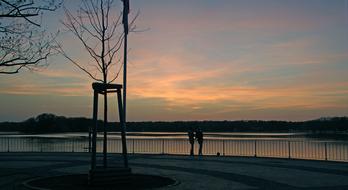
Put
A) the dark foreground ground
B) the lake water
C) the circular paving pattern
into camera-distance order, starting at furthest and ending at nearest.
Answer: the lake water, the dark foreground ground, the circular paving pattern

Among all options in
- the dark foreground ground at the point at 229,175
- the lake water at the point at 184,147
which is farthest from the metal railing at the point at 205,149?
the dark foreground ground at the point at 229,175

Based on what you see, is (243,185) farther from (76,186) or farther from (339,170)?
(339,170)

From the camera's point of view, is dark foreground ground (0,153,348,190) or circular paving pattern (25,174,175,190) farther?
dark foreground ground (0,153,348,190)

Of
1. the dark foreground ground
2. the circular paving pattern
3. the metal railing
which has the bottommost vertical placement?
the metal railing

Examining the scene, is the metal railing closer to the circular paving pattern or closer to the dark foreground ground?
the dark foreground ground

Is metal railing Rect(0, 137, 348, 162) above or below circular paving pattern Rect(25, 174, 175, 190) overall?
below

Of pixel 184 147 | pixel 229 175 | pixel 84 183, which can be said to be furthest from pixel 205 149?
pixel 84 183

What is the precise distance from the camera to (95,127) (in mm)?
14859

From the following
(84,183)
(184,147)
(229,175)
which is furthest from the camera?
(184,147)

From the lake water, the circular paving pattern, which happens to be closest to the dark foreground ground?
the circular paving pattern

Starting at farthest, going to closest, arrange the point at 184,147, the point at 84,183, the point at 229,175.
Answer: the point at 184,147
the point at 229,175
the point at 84,183

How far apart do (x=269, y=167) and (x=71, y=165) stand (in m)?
9.29

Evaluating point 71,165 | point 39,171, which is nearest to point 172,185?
point 39,171

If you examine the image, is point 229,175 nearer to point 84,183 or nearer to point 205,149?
point 84,183
